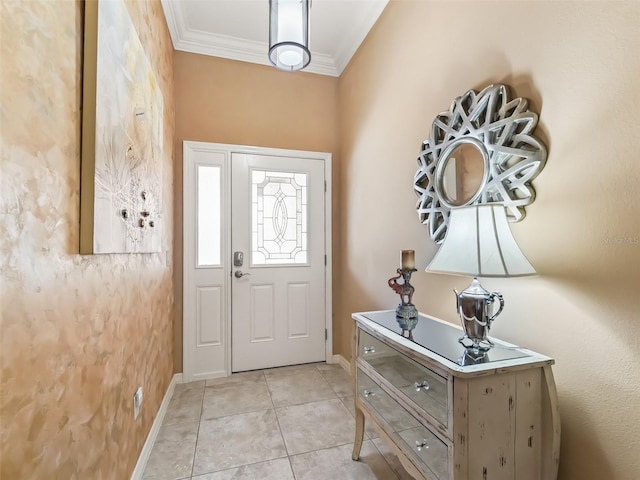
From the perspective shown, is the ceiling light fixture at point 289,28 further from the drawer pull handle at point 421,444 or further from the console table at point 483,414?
the drawer pull handle at point 421,444

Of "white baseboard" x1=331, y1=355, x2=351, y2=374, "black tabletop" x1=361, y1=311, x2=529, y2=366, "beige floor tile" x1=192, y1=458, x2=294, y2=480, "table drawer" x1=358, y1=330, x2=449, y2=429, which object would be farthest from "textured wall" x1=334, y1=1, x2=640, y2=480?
"white baseboard" x1=331, y1=355, x2=351, y2=374

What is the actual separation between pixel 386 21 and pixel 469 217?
6.34 ft

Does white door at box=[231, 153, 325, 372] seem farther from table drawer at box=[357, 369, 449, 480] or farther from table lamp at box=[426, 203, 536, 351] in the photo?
table lamp at box=[426, 203, 536, 351]

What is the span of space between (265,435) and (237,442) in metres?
0.18

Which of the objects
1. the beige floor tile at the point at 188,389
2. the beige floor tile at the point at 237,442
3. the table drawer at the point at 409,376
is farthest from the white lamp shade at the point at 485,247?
the beige floor tile at the point at 188,389

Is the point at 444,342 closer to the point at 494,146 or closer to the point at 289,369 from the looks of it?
the point at 494,146

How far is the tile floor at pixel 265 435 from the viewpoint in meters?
1.70

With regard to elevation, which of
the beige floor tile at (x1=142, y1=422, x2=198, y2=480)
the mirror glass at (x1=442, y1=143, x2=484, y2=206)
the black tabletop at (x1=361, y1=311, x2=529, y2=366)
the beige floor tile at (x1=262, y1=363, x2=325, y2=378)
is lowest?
the beige floor tile at (x1=142, y1=422, x2=198, y2=480)

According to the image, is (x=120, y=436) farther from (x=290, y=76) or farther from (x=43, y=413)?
(x=290, y=76)

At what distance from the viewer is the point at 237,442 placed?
1939mm

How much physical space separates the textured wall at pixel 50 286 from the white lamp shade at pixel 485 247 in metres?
1.28

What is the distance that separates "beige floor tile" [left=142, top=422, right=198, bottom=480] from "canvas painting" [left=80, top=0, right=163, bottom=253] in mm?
1207

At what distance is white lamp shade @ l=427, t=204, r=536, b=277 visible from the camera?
1049 millimetres

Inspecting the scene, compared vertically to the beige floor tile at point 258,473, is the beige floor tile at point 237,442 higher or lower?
higher
